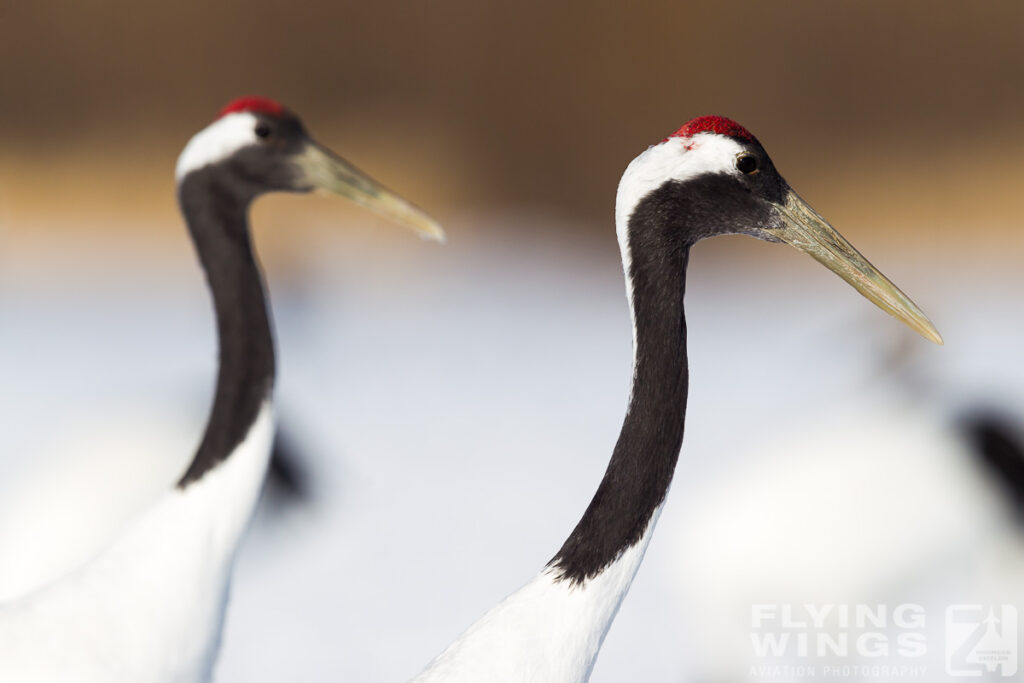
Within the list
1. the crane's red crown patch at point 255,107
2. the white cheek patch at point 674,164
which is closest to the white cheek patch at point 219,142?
the crane's red crown patch at point 255,107

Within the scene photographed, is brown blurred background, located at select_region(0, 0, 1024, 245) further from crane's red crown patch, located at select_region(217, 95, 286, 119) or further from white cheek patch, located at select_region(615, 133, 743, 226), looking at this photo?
white cheek patch, located at select_region(615, 133, 743, 226)

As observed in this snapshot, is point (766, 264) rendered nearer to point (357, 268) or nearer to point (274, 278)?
point (357, 268)

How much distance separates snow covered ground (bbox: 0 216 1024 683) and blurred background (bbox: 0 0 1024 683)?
0.07 ft

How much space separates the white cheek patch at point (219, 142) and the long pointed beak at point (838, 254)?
864 millimetres

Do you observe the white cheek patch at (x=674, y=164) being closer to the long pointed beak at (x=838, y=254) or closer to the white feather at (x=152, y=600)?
the long pointed beak at (x=838, y=254)

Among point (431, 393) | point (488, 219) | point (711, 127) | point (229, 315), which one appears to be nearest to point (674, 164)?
point (711, 127)

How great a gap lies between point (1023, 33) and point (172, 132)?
13.2ft

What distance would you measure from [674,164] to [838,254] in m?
0.24

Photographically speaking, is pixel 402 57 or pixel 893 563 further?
pixel 402 57

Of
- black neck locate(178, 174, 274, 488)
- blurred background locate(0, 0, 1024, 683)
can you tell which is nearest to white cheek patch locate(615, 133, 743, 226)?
black neck locate(178, 174, 274, 488)

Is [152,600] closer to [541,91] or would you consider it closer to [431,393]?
[431,393]

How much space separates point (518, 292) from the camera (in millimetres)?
6066

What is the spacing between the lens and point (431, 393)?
485 cm

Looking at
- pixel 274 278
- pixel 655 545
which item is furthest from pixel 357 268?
pixel 655 545
